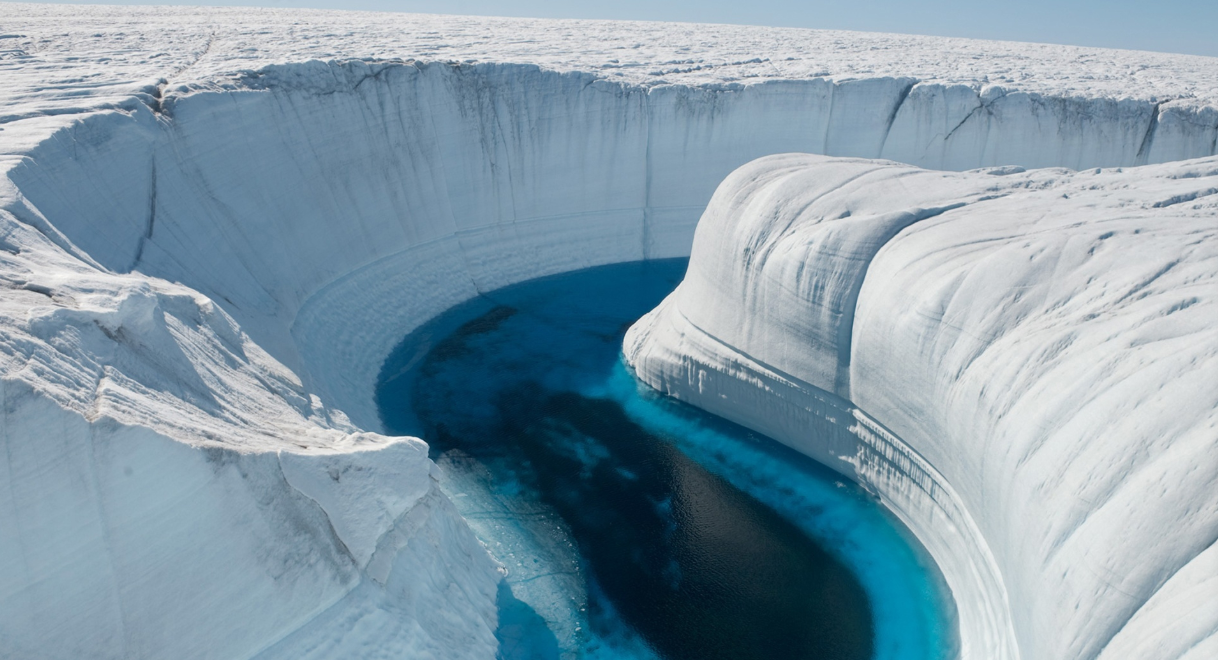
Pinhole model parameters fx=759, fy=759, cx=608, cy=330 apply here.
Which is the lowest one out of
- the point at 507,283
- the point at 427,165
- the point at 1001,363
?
the point at 507,283

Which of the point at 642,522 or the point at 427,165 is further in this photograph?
the point at 427,165

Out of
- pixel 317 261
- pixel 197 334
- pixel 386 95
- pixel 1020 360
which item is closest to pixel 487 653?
pixel 197 334

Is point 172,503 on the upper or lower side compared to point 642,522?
upper

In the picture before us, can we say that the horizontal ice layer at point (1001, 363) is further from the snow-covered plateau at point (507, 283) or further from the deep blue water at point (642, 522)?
the deep blue water at point (642, 522)

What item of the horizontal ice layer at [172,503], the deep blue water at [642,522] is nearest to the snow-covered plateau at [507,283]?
the horizontal ice layer at [172,503]

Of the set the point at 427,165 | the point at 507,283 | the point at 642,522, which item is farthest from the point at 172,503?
the point at 427,165

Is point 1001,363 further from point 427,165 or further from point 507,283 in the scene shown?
point 427,165

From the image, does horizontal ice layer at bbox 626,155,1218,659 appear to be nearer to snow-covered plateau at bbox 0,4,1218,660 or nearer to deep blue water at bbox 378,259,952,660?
snow-covered plateau at bbox 0,4,1218,660
